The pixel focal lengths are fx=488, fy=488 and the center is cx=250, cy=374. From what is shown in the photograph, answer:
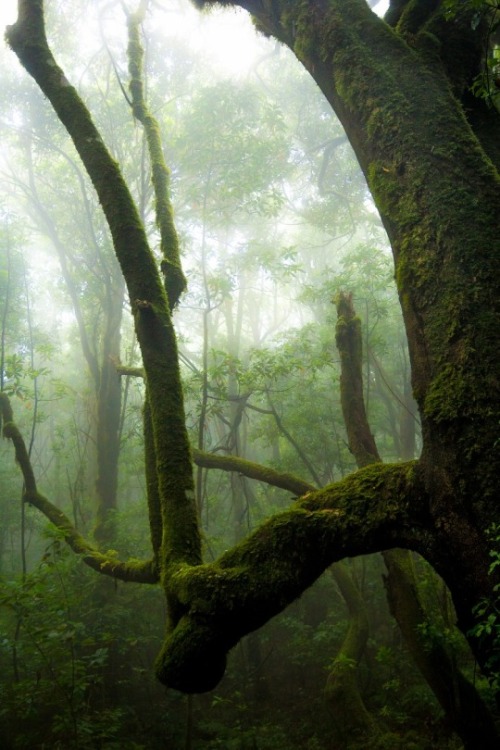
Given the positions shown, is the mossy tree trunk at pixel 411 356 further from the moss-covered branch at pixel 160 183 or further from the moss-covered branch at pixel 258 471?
the moss-covered branch at pixel 258 471

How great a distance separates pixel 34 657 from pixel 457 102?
30.3 feet

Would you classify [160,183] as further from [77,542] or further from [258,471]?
[258,471]

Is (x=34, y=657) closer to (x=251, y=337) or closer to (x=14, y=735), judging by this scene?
A: (x=14, y=735)

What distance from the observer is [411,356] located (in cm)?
234

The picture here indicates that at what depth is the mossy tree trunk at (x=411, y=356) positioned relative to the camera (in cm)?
194

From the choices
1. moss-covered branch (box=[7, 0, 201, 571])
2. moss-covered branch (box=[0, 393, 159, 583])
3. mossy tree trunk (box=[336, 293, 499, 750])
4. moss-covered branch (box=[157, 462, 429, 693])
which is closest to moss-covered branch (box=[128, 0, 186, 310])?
moss-covered branch (box=[7, 0, 201, 571])

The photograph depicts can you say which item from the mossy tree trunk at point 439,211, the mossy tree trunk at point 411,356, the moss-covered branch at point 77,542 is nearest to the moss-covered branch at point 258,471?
Result: the moss-covered branch at point 77,542

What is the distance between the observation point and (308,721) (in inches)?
351

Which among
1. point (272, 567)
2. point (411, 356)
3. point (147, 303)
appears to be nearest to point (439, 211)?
point (411, 356)

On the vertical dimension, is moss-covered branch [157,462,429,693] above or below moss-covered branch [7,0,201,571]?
below

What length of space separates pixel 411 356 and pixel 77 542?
398cm

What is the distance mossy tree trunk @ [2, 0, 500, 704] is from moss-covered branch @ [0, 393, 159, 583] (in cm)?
95

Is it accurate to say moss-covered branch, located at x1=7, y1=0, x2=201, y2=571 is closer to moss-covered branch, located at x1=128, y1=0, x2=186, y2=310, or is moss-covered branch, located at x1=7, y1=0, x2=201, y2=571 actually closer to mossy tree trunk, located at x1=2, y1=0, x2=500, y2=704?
mossy tree trunk, located at x1=2, y1=0, x2=500, y2=704

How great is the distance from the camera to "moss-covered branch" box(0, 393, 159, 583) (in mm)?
3244
